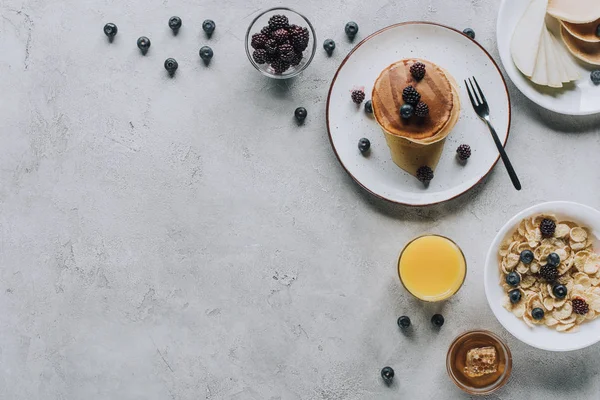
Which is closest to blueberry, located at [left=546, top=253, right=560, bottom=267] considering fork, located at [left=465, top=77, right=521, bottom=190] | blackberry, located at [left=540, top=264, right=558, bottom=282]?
blackberry, located at [left=540, top=264, right=558, bottom=282]

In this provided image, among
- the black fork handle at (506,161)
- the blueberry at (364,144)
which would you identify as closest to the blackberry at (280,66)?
the blueberry at (364,144)

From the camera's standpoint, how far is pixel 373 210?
220cm

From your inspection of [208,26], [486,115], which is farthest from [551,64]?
[208,26]

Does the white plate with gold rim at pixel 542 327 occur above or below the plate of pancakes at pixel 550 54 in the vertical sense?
below

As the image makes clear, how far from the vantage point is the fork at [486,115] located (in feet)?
6.81

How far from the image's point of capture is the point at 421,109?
200cm

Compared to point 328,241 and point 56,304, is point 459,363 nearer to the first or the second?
point 328,241

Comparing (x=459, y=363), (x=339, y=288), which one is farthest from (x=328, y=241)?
(x=459, y=363)

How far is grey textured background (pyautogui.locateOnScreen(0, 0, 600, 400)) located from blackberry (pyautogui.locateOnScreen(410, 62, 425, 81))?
26 centimetres

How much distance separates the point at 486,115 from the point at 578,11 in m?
0.42

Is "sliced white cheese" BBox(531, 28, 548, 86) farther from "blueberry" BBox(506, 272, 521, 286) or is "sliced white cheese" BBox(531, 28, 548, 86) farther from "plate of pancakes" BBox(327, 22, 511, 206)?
"blueberry" BBox(506, 272, 521, 286)

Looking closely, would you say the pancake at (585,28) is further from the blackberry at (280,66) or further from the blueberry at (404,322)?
the blueberry at (404,322)

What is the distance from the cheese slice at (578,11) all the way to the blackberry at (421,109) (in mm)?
517

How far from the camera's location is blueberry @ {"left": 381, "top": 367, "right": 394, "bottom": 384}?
7.06 ft
